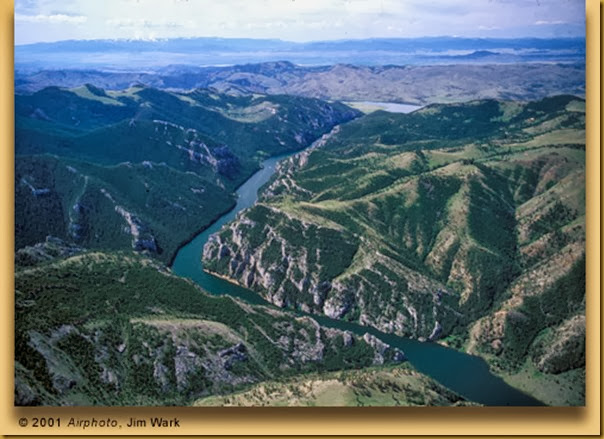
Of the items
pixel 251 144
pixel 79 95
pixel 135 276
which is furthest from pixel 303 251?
pixel 79 95

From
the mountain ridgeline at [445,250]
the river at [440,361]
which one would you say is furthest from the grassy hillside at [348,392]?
the mountain ridgeline at [445,250]

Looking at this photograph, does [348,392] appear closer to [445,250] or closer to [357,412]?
[357,412]

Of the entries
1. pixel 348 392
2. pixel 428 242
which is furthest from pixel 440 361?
pixel 348 392

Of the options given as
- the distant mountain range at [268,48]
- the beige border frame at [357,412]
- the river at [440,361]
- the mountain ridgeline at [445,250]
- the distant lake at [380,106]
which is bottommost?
the river at [440,361]

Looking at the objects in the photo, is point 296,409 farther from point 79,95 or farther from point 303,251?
point 79,95

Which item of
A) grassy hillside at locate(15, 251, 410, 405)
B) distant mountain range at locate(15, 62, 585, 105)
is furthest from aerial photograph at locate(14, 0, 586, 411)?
distant mountain range at locate(15, 62, 585, 105)

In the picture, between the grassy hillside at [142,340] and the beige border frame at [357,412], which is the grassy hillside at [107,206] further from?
the beige border frame at [357,412]

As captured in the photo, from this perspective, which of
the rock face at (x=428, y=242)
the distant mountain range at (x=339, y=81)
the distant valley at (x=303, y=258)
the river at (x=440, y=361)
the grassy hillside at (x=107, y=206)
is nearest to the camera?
the distant valley at (x=303, y=258)
